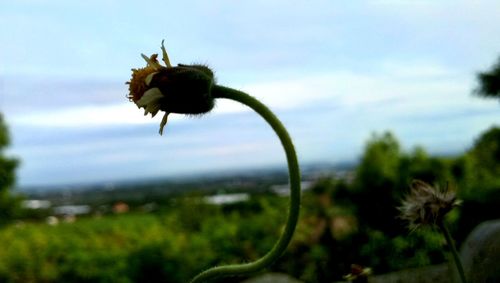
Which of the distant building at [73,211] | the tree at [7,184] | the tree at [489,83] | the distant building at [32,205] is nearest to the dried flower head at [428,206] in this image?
the tree at [489,83]

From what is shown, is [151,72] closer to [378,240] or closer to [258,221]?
[378,240]

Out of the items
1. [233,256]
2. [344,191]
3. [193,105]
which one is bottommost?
[233,256]

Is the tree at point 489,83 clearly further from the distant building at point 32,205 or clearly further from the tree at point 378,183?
the distant building at point 32,205

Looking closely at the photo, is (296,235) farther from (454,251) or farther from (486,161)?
(486,161)

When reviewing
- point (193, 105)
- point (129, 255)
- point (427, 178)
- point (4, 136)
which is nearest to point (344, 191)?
point (427, 178)

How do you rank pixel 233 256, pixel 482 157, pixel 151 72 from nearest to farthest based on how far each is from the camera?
pixel 151 72 → pixel 233 256 → pixel 482 157

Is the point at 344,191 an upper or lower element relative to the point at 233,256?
upper

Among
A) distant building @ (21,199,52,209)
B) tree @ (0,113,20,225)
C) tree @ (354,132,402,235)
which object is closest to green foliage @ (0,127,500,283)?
tree @ (354,132,402,235)

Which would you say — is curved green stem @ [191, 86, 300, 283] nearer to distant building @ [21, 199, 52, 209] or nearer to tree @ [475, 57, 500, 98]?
tree @ [475, 57, 500, 98]
